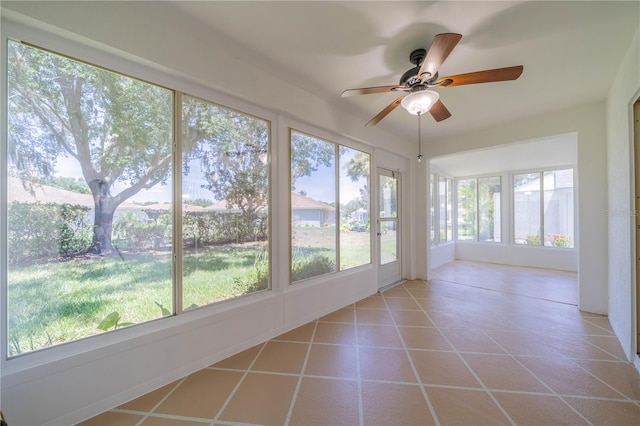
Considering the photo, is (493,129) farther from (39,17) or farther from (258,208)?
(39,17)

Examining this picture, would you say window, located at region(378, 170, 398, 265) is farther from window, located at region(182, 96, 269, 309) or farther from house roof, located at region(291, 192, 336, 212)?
window, located at region(182, 96, 269, 309)

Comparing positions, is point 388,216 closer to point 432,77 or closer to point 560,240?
point 432,77

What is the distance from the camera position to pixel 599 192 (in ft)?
9.36

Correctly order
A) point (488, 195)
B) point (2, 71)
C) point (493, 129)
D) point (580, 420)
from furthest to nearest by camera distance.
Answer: point (488, 195) < point (493, 129) < point (580, 420) < point (2, 71)

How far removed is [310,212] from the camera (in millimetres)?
2916

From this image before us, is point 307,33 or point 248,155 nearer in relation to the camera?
point 307,33

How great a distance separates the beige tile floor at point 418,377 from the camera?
1457 mm

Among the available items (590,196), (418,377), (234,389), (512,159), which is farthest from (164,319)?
(512,159)

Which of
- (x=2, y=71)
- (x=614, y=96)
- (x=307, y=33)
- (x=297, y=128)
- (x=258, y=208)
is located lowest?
(x=258, y=208)

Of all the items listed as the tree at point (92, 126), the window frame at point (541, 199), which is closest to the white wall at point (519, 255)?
the window frame at point (541, 199)

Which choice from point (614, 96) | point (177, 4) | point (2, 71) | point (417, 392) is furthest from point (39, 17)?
point (614, 96)

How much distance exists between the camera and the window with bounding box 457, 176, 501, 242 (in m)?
6.18

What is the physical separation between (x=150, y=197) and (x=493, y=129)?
4.54 m

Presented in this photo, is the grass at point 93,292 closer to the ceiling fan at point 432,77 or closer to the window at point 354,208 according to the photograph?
the window at point 354,208
